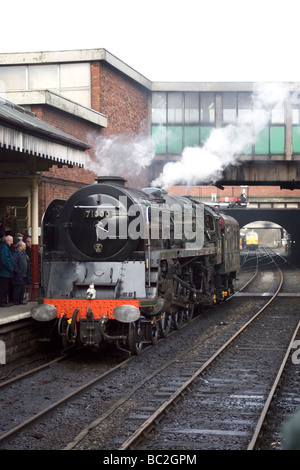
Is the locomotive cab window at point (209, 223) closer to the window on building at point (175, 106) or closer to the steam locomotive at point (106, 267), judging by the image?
the steam locomotive at point (106, 267)

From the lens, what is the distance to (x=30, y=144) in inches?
400

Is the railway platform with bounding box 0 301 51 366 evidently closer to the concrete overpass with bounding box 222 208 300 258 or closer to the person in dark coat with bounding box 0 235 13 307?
the person in dark coat with bounding box 0 235 13 307

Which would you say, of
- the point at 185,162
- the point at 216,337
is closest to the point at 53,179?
the point at 185,162

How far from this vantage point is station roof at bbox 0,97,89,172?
9.36m

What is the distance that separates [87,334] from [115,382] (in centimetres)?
121

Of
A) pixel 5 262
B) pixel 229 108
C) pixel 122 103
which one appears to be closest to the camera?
pixel 5 262

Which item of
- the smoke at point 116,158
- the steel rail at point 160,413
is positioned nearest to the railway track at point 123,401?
the steel rail at point 160,413

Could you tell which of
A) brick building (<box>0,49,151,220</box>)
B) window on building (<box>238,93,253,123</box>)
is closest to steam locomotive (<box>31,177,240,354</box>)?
brick building (<box>0,49,151,220</box>)

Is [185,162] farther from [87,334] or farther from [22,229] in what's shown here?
[87,334]

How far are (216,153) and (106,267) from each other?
33.4 ft

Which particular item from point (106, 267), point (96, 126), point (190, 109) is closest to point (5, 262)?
point (106, 267)

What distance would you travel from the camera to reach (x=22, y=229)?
49.9 feet

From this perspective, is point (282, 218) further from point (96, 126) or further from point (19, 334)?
point (19, 334)

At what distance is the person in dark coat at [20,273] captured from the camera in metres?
10.7
